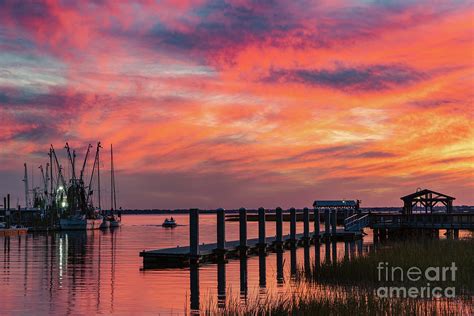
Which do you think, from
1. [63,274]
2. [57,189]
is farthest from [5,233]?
[63,274]

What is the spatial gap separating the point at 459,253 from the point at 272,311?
16.5 meters

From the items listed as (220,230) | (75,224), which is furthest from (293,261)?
(75,224)

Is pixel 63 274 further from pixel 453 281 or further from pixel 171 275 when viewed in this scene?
pixel 453 281

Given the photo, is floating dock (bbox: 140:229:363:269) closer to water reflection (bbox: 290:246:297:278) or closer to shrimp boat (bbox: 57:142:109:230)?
water reflection (bbox: 290:246:297:278)

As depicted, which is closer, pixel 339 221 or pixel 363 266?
pixel 363 266

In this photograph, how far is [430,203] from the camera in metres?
77.9

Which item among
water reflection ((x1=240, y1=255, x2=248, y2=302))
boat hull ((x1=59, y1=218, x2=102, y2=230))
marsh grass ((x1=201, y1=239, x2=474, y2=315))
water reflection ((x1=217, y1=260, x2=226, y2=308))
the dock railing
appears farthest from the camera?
boat hull ((x1=59, y1=218, x2=102, y2=230))

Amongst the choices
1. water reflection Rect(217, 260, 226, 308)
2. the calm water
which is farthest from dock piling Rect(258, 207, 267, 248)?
water reflection Rect(217, 260, 226, 308)

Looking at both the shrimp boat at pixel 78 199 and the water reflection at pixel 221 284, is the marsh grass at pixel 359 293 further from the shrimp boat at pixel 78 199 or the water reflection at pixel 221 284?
the shrimp boat at pixel 78 199

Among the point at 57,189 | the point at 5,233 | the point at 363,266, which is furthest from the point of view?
the point at 57,189

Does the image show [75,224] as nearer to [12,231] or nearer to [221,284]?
[12,231]

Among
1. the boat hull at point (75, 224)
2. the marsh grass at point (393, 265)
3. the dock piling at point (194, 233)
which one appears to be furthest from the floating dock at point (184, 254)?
the boat hull at point (75, 224)

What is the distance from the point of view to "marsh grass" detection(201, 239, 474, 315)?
19.9 metres

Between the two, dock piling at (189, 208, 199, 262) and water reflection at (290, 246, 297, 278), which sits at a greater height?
dock piling at (189, 208, 199, 262)
